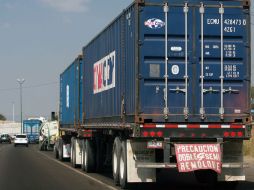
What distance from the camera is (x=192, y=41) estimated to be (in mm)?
15508

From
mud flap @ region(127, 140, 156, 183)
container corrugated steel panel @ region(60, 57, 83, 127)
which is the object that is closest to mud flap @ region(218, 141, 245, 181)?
mud flap @ region(127, 140, 156, 183)

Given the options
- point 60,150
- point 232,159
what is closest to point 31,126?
point 60,150

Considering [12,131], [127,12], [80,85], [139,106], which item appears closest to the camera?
[139,106]

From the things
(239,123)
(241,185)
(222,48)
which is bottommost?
(241,185)

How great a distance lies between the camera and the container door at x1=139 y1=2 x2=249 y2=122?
15.3 metres

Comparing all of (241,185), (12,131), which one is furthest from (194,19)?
(12,131)

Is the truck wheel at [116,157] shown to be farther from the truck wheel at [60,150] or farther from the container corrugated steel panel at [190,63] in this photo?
the truck wheel at [60,150]

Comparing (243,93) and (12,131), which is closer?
(243,93)

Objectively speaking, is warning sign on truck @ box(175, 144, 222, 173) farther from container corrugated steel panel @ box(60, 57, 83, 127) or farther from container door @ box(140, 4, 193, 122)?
container corrugated steel panel @ box(60, 57, 83, 127)

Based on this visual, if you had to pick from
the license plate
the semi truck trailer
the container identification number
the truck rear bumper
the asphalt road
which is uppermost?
the container identification number

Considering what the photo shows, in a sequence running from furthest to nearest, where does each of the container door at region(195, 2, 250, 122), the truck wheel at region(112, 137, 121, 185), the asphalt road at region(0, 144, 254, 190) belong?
the asphalt road at region(0, 144, 254, 190), the truck wheel at region(112, 137, 121, 185), the container door at region(195, 2, 250, 122)

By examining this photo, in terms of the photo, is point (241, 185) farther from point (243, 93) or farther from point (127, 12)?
point (127, 12)

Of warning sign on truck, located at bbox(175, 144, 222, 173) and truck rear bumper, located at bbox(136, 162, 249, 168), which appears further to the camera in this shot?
warning sign on truck, located at bbox(175, 144, 222, 173)

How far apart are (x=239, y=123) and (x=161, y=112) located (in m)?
1.89
